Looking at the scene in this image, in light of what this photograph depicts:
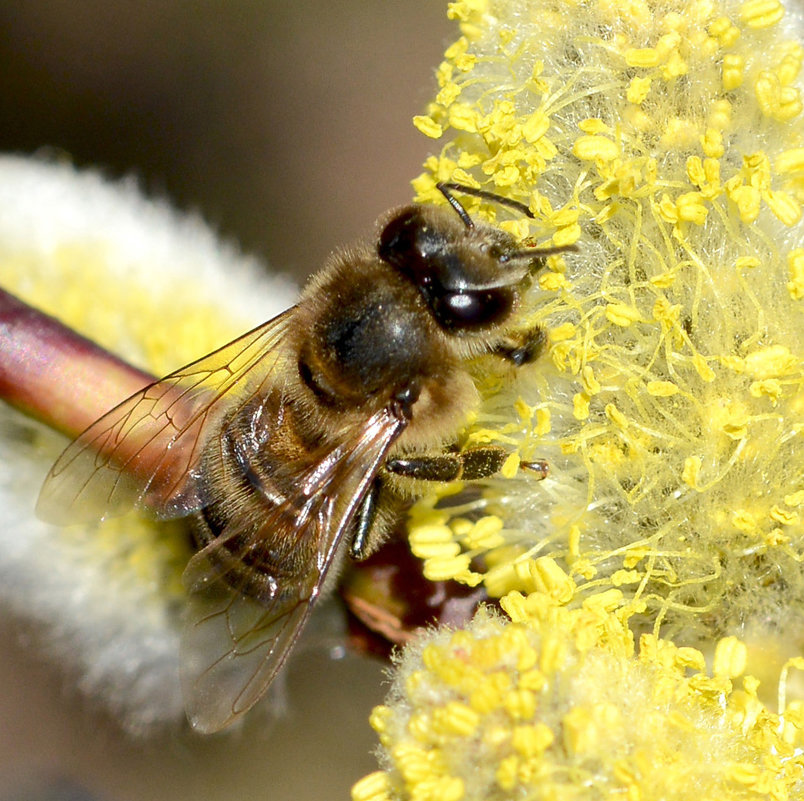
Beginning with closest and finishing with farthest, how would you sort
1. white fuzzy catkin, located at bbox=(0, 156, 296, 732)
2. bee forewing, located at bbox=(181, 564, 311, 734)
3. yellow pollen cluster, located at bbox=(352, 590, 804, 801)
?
yellow pollen cluster, located at bbox=(352, 590, 804, 801), bee forewing, located at bbox=(181, 564, 311, 734), white fuzzy catkin, located at bbox=(0, 156, 296, 732)

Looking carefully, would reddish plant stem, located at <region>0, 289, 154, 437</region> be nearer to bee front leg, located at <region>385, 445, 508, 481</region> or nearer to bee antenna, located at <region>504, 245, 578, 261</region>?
bee front leg, located at <region>385, 445, 508, 481</region>

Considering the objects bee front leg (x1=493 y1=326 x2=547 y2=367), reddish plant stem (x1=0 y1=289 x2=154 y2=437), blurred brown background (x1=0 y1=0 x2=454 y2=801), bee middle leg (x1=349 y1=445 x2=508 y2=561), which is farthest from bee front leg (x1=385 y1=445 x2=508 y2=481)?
blurred brown background (x1=0 y1=0 x2=454 y2=801)

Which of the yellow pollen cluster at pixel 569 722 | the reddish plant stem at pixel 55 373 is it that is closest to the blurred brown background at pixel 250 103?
the reddish plant stem at pixel 55 373

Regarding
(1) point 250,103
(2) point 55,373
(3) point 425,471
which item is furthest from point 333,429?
(1) point 250,103

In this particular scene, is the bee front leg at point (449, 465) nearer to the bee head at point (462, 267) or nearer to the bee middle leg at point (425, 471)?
the bee middle leg at point (425, 471)

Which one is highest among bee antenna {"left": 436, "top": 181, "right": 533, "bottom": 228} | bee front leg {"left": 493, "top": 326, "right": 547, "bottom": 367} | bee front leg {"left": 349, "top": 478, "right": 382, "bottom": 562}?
bee antenna {"left": 436, "top": 181, "right": 533, "bottom": 228}

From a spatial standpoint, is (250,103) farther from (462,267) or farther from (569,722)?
(569,722)

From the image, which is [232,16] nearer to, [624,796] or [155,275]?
[155,275]
